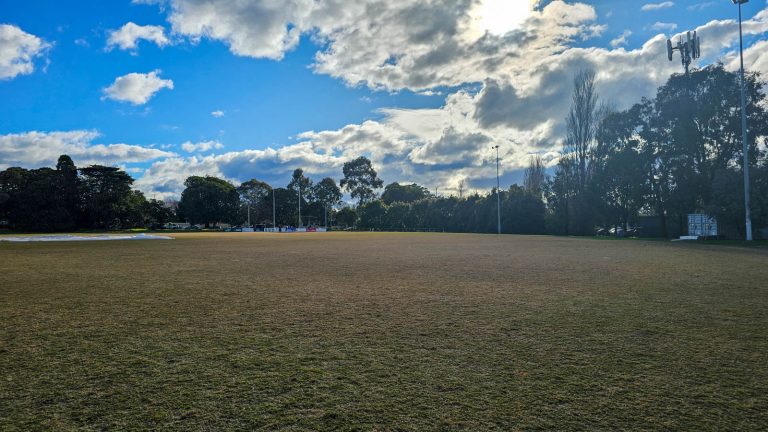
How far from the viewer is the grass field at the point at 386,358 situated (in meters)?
2.96

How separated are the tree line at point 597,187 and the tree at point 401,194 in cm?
2109

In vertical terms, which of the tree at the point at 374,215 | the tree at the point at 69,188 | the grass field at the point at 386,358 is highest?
the tree at the point at 69,188

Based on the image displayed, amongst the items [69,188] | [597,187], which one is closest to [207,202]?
[69,188]

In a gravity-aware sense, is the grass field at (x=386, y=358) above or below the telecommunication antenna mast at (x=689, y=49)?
below

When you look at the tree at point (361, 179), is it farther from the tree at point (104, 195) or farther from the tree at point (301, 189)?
the tree at point (104, 195)

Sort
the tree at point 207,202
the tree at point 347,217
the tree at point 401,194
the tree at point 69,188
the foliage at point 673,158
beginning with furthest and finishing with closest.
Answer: the tree at point 401,194 → the tree at point 347,217 → the tree at point 207,202 → the tree at point 69,188 → the foliage at point 673,158

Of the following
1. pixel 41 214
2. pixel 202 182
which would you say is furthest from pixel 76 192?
pixel 202 182

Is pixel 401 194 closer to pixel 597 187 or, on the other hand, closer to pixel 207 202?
pixel 207 202

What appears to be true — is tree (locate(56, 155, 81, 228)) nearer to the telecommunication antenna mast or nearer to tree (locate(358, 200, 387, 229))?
tree (locate(358, 200, 387, 229))

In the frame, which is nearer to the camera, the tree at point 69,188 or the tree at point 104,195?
the tree at point 69,188

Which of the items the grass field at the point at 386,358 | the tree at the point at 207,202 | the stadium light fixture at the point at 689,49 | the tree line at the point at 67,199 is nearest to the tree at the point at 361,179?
the tree at the point at 207,202

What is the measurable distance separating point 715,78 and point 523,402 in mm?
41717

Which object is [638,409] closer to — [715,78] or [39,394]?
[39,394]

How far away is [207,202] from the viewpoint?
9606 centimetres
